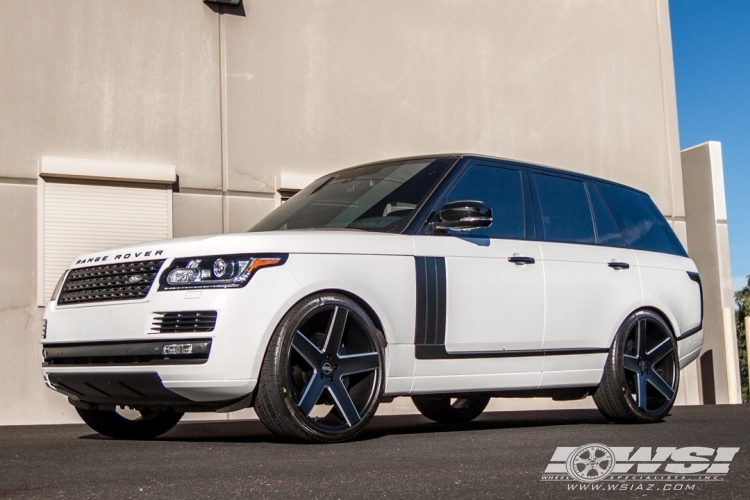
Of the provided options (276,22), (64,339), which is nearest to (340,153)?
(276,22)

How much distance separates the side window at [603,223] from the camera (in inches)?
327

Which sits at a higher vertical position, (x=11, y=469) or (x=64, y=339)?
(x=64, y=339)

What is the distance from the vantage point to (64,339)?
20.6 feet

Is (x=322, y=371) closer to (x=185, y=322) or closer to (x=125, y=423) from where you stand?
(x=185, y=322)

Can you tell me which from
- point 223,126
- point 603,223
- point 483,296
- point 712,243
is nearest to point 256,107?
point 223,126

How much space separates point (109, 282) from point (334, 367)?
1.38m

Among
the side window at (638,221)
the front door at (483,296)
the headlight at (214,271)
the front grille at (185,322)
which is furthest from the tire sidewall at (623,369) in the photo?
the front grille at (185,322)

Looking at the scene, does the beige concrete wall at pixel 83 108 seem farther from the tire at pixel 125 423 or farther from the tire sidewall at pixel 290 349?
the tire sidewall at pixel 290 349

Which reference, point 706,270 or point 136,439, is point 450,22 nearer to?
point 706,270

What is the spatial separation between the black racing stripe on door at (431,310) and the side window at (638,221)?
238cm

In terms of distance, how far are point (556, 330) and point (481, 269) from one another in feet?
2.82

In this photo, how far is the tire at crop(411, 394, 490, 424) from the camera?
29.8 feet

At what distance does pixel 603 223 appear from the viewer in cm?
838

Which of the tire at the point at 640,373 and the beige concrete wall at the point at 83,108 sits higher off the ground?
the beige concrete wall at the point at 83,108
